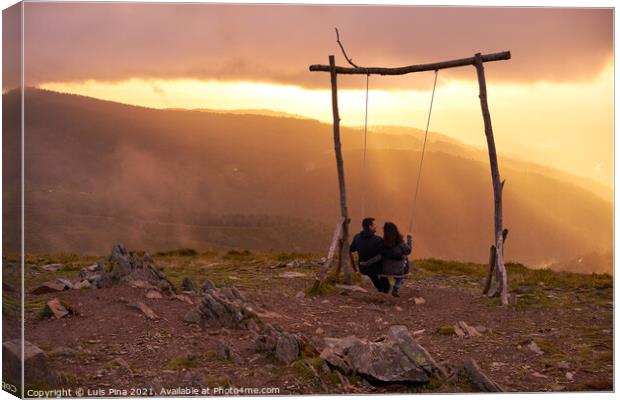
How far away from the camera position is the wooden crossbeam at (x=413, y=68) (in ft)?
44.5

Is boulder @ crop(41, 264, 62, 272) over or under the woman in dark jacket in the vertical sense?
under

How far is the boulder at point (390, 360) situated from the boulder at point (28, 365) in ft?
10.8

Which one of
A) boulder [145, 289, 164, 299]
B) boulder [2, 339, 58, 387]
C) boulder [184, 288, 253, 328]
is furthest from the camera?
boulder [145, 289, 164, 299]

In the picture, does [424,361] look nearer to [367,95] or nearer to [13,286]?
[13,286]

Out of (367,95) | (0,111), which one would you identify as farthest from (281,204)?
(0,111)

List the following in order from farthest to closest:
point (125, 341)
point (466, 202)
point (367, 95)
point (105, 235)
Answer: point (466, 202) < point (105, 235) < point (367, 95) < point (125, 341)

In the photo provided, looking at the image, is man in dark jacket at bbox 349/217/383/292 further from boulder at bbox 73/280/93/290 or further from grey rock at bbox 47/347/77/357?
grey rock at bbox 47/347/77/357

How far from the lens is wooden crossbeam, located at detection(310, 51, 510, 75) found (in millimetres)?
13570

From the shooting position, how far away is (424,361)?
29.5ft

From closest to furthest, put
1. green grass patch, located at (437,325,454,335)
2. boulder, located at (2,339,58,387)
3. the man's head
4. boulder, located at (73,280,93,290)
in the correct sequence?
1. boulder, located at (2,339,58,387)
2. green grass patch, located at (437,325,454,335)
3. boulder, located at (73,280,93,290)
4. the man's head

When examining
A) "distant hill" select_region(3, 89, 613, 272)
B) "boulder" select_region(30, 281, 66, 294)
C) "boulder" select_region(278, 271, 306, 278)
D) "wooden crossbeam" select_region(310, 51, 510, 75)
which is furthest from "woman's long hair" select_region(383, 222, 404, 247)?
"distant hill" select_region(3, 89, 613, 272)

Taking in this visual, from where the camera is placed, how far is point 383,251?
46.6ft

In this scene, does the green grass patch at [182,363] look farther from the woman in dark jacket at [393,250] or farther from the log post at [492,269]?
the log post at [492,269]

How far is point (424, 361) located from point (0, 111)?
5.96m
